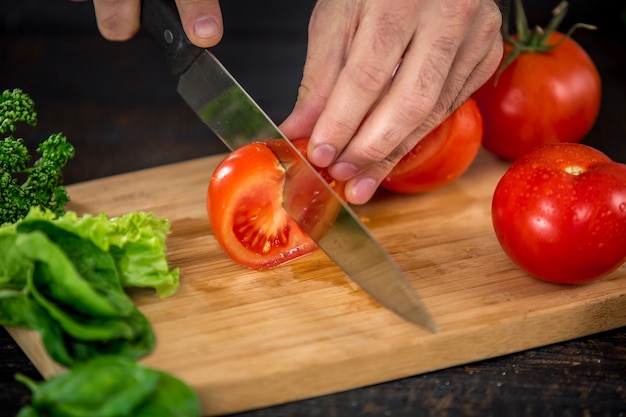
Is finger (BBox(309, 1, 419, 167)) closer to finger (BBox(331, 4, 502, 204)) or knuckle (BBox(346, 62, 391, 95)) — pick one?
knuckle (BBox(346, 62, 391, 95))

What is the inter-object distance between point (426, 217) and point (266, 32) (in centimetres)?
169

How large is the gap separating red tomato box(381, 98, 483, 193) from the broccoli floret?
87 cm

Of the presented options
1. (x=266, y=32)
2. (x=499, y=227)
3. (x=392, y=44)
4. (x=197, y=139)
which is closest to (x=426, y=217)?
(x=499, y=227)

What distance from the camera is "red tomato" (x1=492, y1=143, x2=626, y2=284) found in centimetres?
188

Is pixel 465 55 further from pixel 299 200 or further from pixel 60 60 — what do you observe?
pixel 60 60

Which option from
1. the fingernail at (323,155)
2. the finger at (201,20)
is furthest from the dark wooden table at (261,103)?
the finger at (201,20)

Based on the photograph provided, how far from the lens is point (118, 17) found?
7.55 ft

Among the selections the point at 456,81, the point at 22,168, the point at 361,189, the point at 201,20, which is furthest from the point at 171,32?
the point at 456,81

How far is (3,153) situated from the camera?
81.2 inches

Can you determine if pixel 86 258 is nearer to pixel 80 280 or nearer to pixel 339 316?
pixel 80 280

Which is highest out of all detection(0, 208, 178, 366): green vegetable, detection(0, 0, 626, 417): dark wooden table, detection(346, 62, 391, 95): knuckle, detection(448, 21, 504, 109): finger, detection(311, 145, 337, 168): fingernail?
detection(346, 62, 391, 95): knuckle

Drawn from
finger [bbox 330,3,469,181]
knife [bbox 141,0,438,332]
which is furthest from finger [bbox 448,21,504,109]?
knife [bbox 141,0,438,332]

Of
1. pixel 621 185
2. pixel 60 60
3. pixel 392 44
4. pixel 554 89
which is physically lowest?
pixel 60 60

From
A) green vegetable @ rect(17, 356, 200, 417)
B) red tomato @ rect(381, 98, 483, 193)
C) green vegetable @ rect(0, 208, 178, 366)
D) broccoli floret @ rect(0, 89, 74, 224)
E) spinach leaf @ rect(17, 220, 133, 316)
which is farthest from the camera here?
red tomato @ rect(381, 98, 483, 193)
